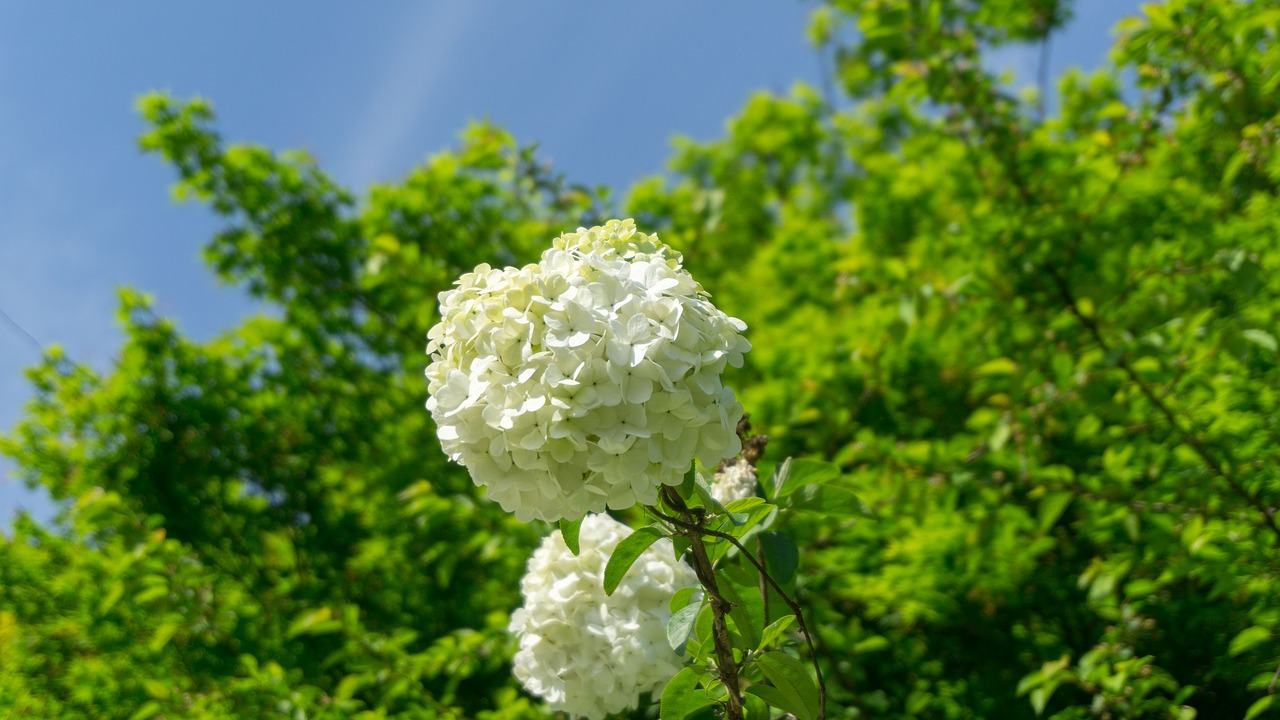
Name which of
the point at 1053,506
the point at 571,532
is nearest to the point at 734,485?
the point at 571,532

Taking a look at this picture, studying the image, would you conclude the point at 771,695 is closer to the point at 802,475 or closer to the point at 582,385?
the point at 802,475

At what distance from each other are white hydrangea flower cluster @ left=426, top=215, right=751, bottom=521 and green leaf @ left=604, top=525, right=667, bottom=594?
14 cm

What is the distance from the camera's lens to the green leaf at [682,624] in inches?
57.9

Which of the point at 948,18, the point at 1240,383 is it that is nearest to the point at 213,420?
the point at 948,18

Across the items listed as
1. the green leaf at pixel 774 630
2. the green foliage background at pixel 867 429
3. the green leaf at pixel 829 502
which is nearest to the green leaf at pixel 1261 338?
the green foliage background at pixel 867 429

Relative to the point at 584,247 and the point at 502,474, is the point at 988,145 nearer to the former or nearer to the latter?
the point at 584,247

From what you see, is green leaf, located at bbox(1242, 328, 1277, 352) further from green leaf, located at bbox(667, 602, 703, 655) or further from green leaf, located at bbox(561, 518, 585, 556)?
green leaf, located at bbox(561, 518, 585, 556)

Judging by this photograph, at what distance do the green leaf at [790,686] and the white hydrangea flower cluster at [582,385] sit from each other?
1.28ft

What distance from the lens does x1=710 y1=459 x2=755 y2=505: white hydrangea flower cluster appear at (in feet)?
5.53

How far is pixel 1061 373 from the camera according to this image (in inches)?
108

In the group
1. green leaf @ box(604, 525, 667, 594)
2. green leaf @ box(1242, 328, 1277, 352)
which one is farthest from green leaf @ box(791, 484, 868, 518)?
green leaf @ box(1242, 328, 1277, 352)

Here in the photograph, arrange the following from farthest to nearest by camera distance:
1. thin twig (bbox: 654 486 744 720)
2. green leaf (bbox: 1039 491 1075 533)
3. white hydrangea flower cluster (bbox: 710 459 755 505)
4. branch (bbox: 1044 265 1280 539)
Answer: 1. green leaf (bbox: 1039 491 1075 533)
2. branch (bbox: 1044 265 1280 539)
3. white hydrangea flower cluster (bbox: 710 459 755 505)
4. thin twig (bbox: 654 486 744 720)

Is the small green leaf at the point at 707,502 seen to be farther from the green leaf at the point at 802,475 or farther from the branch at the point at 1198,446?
the branch at the point at 1198,446

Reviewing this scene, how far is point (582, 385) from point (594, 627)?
2.53 ft
